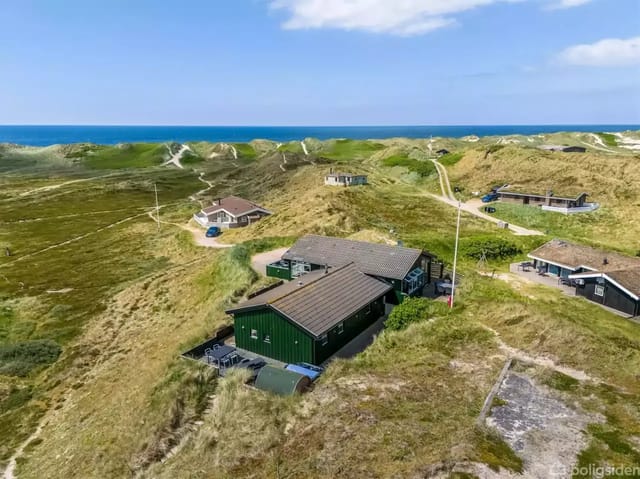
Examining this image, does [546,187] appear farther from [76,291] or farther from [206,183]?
[206,183]

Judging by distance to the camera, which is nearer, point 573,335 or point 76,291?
point 573,335

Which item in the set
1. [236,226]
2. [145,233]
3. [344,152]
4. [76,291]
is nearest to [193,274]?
[76,291]

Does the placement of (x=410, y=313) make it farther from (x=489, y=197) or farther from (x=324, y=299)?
(x=489, y=197)

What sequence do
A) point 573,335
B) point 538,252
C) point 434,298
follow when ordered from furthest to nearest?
point 538,252 → point 434,298 → point 573,335

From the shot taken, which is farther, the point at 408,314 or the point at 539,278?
the point at 539,278

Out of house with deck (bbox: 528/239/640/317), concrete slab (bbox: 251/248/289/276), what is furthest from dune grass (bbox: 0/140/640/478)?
house with deck (bbox: 528/239/640/317)

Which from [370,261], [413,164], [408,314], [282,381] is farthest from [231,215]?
[413,164]

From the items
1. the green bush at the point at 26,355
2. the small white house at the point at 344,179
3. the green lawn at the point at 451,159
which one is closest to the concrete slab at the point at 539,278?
the green bush at the point at 26,355
